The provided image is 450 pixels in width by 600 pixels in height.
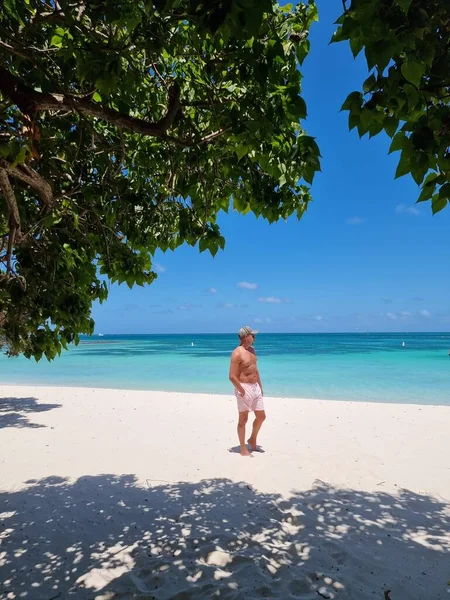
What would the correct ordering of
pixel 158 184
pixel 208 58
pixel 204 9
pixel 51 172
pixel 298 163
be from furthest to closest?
pixel 158 184 < pixel 51 172 < pixel 208 58 < pixel 298 163 < pixel 204 9

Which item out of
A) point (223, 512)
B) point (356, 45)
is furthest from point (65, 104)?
point (223, 512)

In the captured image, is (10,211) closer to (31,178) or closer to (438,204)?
(31,178)

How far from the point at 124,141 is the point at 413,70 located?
2.13 metres

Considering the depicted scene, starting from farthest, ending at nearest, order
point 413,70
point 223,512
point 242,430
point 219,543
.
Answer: point 242,430, point 223,512, point 219,543, point 413,70

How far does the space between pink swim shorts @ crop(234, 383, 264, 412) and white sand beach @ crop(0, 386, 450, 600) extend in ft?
2.52

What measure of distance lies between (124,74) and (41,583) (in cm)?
355

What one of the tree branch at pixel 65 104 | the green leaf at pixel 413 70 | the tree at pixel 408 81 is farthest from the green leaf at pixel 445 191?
the tree branch at pixel 65 104

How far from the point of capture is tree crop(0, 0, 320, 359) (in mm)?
2115

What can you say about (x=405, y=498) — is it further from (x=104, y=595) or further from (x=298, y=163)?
(x=298, y=163)

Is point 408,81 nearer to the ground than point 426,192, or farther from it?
farther from it

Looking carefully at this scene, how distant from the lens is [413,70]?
1.29m

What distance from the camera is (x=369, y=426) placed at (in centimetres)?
838

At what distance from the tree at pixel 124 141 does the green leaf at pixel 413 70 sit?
2.04ft

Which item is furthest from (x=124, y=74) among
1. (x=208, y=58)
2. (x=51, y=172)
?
(x=51, y=172)
